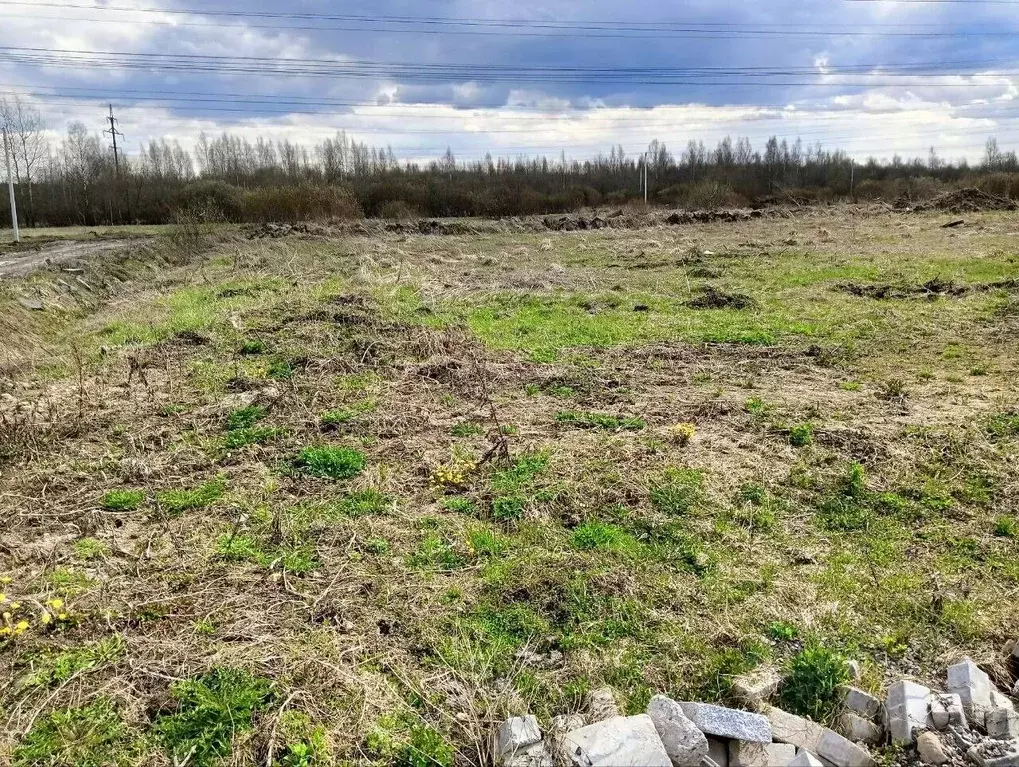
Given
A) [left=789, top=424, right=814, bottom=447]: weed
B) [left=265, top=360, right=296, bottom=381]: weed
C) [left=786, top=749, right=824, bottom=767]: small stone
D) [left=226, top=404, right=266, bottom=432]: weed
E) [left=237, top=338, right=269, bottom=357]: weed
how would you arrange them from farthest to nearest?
[left=237, top=338, right=269, bottom=357]: weed < [left=265, top=360, right=296, bottom=381]: weed < [left=226, top=404, right=266, bottom=432]: weed < [left=789, top=424, right=814, bottom=447]: weed < [left=786, top=749, right=824, bottom=767]: small stone

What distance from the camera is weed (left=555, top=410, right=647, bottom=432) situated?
22.2ft

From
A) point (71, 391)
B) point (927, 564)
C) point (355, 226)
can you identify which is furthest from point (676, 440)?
point (355, 226)

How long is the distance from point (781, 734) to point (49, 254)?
25.4 metres

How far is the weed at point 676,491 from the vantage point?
16.8ft

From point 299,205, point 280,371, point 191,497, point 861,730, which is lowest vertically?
point 861,730

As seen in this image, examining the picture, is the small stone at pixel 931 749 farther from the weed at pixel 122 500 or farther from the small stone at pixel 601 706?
the weed at pixel 122 500

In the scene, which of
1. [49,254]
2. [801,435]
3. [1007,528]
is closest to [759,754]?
[1007,528]

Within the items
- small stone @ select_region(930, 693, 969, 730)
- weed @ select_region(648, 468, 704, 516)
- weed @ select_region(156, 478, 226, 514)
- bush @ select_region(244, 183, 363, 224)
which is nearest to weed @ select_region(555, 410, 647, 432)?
weed @ select_region(648, 468, 704, 516)

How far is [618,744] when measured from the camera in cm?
285

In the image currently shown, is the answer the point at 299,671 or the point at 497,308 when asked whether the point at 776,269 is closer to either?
the point at 497,308

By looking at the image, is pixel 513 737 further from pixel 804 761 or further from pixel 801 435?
pixel 801 435

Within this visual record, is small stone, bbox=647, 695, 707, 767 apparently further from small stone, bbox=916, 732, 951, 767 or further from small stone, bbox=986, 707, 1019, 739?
small stone, bbox=986, 707, 1019, 739

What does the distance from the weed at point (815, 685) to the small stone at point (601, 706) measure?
2.63 ft

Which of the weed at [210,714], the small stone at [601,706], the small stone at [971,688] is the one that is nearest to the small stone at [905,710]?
the small stone at [971,688]
